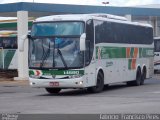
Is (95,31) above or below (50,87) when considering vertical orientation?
above

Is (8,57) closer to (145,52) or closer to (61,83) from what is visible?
(145,52)

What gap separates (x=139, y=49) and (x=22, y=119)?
17.4 metres

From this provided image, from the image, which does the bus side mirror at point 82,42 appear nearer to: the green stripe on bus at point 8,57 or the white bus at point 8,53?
the white bus at point 8,53

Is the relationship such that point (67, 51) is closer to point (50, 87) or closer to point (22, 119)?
point (50, 87)

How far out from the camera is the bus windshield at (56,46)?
933 inches

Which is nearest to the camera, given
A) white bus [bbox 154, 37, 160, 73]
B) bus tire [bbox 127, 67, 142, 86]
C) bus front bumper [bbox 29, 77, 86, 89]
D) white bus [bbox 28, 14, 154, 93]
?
bus front bumper [bbox 29, 77, 86, 89]

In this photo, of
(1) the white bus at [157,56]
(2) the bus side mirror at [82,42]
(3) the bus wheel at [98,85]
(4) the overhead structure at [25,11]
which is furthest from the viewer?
(1) the white bus at [157,56]

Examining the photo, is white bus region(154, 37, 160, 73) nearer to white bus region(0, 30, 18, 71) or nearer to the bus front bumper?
white bus region(0, 30, 18, 71)

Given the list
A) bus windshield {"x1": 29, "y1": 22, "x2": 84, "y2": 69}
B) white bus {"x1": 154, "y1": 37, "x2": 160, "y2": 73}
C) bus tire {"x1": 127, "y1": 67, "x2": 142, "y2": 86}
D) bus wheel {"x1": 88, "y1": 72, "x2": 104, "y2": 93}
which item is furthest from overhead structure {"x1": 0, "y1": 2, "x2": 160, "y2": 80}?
bus windshield {"x1": 29, "y1": 22, "x2": 84, "y2": 69}

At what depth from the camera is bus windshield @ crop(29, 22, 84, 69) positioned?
23.7 metres

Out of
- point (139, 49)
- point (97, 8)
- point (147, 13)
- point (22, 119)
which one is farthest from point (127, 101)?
point (147, 13)

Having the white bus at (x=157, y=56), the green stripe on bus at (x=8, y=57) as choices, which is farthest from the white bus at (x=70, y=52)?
the white bus at (x=157, y=56)

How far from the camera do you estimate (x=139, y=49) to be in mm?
31156

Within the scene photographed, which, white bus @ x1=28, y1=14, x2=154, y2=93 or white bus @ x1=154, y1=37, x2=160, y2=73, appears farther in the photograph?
white bus @ x1=154, y1=37, x2=160, y2=73
